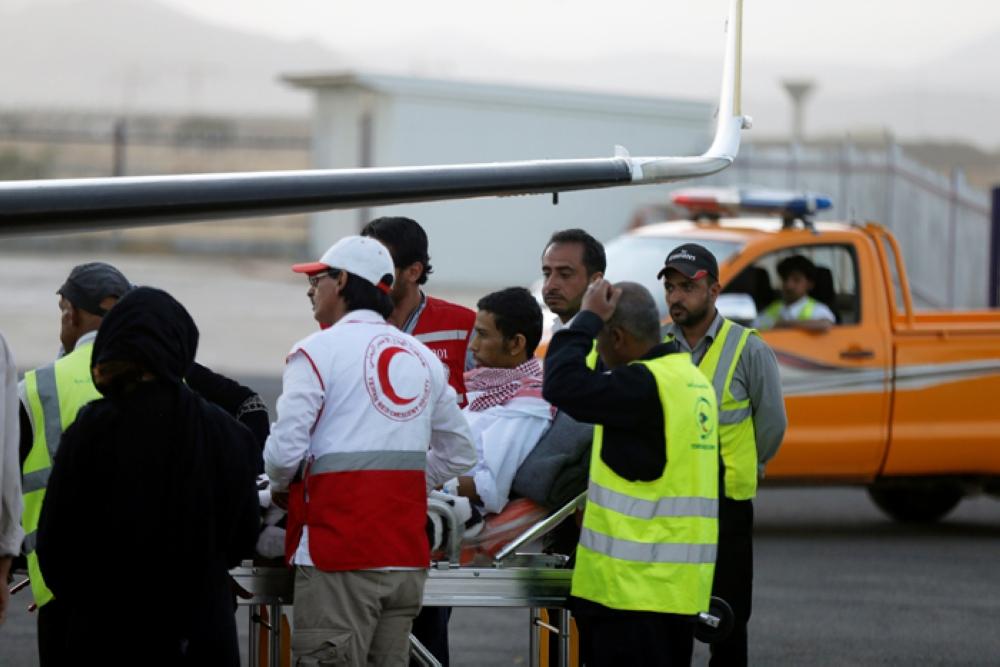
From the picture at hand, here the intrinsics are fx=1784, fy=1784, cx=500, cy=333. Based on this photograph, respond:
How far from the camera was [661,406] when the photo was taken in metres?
5.47

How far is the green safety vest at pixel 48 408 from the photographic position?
229 inches

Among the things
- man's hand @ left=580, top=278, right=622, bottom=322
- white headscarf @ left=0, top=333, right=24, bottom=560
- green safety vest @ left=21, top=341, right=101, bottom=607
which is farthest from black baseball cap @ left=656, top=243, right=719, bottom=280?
white headscarf @ left=0, top=333, right=24, bottom=560

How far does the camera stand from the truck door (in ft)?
36.8

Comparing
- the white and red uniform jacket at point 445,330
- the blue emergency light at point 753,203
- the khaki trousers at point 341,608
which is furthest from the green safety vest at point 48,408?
Answer: the blue emergency light at point 753,203

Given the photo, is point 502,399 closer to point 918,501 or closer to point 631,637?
point 631,637

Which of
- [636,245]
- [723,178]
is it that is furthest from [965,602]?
[723,178]

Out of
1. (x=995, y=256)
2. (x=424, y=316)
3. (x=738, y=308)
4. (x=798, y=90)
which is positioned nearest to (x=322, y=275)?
(x=424, y=316)

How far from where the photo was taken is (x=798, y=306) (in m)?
11.5

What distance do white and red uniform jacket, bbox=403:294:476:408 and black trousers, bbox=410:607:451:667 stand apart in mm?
867

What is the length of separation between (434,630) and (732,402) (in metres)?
1.44

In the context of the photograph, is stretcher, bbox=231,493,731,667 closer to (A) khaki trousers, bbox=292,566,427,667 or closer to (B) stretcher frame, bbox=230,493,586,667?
(B) stretcher frame, bbox=230,493,586,667

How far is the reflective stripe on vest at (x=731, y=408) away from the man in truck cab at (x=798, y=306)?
14.6 feet

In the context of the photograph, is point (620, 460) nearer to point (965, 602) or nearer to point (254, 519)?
point (254, 519)

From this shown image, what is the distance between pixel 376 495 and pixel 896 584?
573 cm
